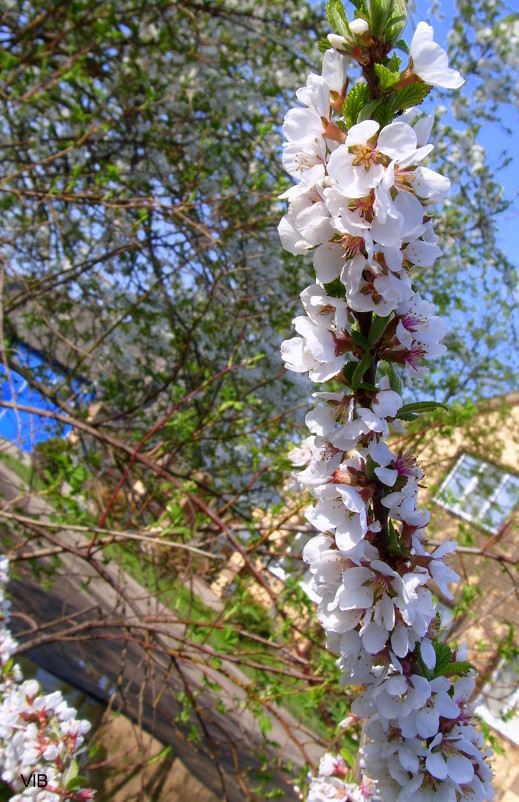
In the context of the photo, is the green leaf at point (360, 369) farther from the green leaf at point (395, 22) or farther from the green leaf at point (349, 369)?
the green leaf at point (395, 22)

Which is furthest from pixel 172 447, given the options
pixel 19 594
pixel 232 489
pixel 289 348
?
pixel 19 594

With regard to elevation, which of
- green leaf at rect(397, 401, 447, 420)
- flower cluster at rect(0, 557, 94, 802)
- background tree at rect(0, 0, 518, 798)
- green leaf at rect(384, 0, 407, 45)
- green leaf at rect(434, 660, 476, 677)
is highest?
background tree at rect(0, 0, 518, 798)

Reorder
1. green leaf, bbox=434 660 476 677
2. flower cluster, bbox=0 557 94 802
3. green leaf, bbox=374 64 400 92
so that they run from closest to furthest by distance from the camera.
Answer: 1. green leaf, bbox=374 64 400 92
2. green leaf, bbox=434 660 476 677
3. flower cluster, bbox=0 557 94 802

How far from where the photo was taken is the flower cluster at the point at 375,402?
914 millimetres

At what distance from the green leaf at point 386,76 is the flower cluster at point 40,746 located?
5.39ft

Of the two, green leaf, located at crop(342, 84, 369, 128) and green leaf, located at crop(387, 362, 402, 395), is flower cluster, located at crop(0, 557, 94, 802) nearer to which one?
green leaf, located at crop(387, 362, 402, 395)

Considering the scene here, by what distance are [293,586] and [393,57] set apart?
221cm

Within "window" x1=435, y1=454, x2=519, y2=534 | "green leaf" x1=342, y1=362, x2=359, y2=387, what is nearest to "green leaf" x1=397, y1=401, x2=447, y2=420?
"green leaf" x1=342, y1=362, x2=359, y2=387

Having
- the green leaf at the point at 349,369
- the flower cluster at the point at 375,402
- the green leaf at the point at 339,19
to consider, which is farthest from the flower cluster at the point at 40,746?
the green leaf at the point at 339,19

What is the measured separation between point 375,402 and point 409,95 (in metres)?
0.50

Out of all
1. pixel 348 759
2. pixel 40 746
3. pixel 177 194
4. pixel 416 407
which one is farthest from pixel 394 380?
pixel 177 194

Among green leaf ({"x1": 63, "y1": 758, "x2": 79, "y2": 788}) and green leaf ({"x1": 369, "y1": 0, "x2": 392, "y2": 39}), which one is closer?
green leaf ({"x1": 369, "y1": 0, "x2": 392, "y2": 39})

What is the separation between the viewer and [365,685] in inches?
42.3

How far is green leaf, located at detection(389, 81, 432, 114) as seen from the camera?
0.94 meters
